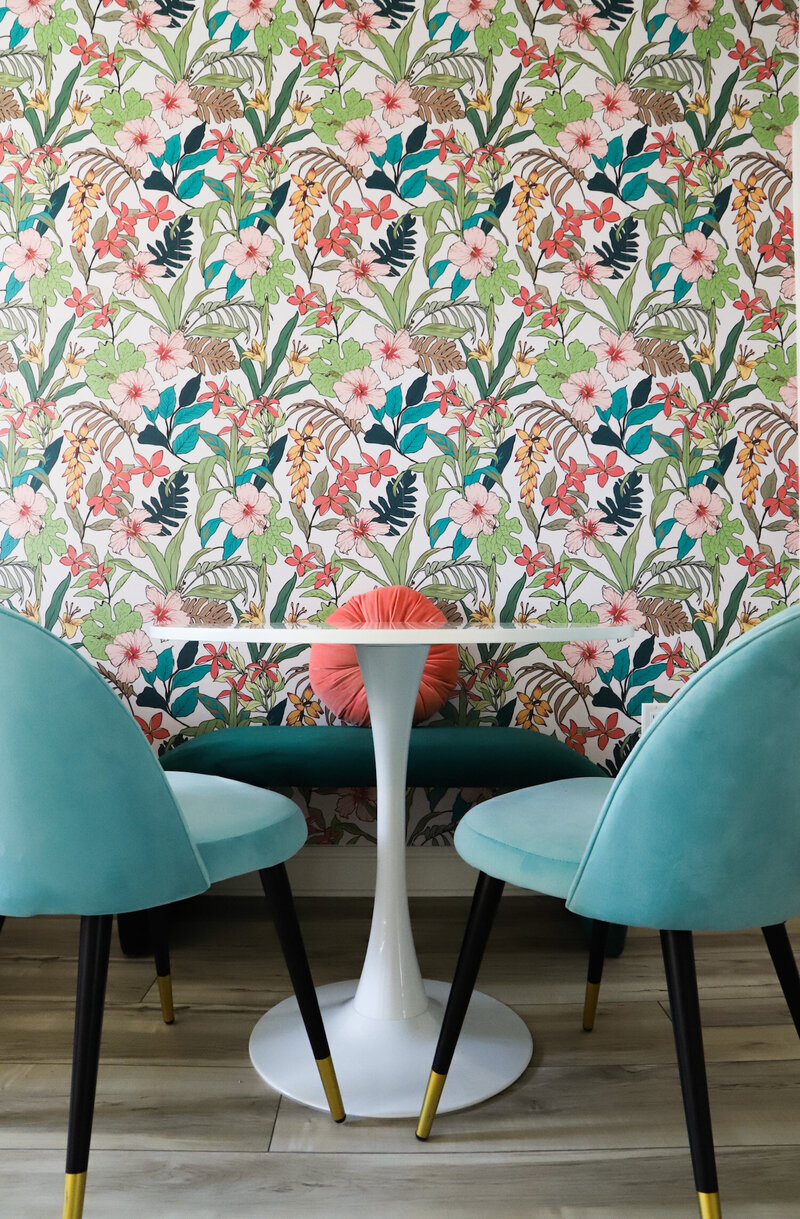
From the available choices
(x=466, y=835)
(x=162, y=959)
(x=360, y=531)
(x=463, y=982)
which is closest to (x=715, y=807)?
(x=466, y=835)

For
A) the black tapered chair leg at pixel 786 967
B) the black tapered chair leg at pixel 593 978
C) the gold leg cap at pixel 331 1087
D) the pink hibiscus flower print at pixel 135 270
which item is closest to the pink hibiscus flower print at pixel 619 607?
the black tapered chair leg at pixel 593 978

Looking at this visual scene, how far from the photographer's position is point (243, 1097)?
143 centimetres

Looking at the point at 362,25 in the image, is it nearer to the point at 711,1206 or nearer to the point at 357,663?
the point at 357,663

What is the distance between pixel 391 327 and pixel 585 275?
602 millimetres

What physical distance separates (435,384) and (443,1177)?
197 centimetres

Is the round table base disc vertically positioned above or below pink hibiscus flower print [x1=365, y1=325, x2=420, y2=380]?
below

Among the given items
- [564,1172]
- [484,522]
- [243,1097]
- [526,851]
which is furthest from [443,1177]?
[484,522]

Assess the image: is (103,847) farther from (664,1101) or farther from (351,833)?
(351,833)

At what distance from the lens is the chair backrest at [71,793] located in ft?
3.36

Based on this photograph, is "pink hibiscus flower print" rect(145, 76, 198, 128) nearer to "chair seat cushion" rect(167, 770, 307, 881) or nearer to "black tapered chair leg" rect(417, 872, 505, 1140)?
"chair seat cushion" rect(167, 770, 307, 881)

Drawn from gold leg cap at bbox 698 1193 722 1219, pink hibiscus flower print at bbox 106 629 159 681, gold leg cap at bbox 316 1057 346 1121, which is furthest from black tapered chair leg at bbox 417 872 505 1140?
pink hibiscus flower print at bbox 106 629 159 681

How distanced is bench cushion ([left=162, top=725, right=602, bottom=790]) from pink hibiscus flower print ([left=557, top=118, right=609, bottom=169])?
1.73 meters

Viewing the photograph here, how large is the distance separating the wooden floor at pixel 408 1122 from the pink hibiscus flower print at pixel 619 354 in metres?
1.62

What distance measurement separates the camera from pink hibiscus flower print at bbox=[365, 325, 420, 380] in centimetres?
250
